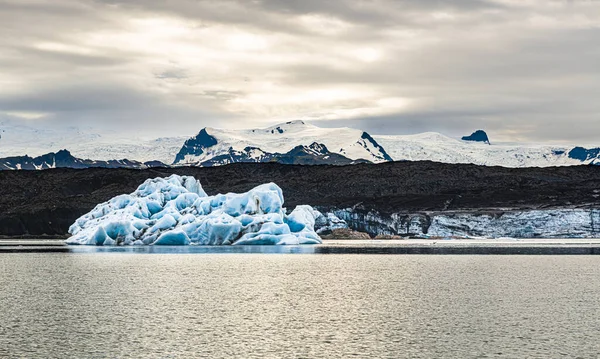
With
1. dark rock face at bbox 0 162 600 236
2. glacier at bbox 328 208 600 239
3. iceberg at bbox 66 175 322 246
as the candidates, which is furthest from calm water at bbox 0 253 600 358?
dark rock face at bbox 0 162 600 236

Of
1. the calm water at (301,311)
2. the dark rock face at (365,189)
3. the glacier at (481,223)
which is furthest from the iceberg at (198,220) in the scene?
the dark rock face at (365,189)

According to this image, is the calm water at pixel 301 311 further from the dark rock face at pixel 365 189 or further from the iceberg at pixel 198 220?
the dark rock face at pixel 365 189

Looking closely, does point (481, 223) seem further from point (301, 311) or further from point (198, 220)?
point (301, 311)

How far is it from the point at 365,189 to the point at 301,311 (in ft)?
444

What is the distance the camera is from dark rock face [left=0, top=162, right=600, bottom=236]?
5630 inches

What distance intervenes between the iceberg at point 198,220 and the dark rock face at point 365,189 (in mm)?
47812

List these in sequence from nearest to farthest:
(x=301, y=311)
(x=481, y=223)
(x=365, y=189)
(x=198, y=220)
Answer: (x=301, y=311) → (x=198, y=220) → (x=481, y=223) → (x=365, y=189)

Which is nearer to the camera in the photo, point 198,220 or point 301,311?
point 301,311

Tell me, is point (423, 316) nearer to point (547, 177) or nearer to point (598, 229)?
point (598, 229)

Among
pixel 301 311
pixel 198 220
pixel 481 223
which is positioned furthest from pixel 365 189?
pixel 301 311

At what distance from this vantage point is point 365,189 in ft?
556

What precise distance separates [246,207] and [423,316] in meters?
54.8

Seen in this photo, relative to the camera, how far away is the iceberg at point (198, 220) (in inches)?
3401

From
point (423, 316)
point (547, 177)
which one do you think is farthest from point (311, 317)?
point (547, 177)
